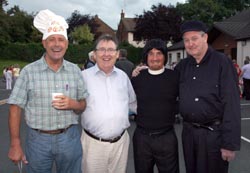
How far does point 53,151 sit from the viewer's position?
340 cm

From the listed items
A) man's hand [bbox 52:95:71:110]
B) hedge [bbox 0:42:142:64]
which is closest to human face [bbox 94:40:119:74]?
man's hand [bbox 52:95:71:110]

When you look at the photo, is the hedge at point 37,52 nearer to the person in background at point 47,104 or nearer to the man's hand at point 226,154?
the man's hand at point 226,154

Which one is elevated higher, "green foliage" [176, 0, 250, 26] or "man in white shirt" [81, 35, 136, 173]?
"green foliage" [176, 0, 250, 26]

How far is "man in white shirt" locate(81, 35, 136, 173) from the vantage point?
12.6 ft

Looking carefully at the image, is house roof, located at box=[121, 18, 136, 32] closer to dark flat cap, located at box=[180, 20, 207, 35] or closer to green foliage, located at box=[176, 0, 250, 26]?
green foliage, located at box=[176, 0, 250, 26]

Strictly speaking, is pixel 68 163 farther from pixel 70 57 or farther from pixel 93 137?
pixel 70 57

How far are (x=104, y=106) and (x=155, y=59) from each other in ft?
2.45

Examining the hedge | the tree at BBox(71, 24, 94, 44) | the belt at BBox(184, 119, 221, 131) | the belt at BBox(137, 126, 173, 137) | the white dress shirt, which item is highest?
the tree at BBox(71, 24, 94, 44)

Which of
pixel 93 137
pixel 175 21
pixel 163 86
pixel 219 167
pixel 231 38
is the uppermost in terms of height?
pixel 175 21

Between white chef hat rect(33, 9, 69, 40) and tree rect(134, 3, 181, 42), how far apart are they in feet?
153

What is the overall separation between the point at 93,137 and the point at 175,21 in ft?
157

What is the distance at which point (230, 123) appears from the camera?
3.67 m

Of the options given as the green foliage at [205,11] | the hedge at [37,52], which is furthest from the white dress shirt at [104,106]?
the hedge at [37,52]

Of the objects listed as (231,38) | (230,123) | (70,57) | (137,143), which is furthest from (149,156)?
(70,57)
